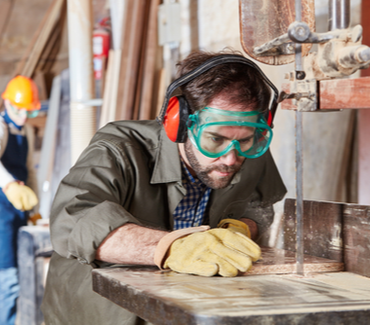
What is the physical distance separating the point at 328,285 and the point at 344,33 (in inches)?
29.5

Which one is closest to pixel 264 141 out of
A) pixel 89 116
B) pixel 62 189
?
pixel 62 189

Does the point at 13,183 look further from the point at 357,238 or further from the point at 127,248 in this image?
the point at 357,238

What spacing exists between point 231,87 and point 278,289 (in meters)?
0.87

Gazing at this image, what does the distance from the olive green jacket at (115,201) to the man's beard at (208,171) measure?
6 centimetres

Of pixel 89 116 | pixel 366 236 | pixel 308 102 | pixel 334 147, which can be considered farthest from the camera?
pixel 89 116

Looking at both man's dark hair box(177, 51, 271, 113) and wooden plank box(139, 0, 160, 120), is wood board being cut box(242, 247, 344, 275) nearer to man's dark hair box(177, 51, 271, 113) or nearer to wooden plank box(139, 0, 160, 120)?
man's dark hair box(177, 51, 271, 113)

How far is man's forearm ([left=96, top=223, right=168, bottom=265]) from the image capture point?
149 centimetres

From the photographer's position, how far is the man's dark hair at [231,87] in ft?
5.81

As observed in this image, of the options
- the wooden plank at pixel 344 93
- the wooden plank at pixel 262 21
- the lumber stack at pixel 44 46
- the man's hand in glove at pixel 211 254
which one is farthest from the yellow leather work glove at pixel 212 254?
the lumber stack at pixel 44 46

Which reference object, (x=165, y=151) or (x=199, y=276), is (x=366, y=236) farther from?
(x=165, y=151)

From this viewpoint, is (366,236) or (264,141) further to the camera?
(264,141)

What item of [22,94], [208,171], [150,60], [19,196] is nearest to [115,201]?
[208,171]

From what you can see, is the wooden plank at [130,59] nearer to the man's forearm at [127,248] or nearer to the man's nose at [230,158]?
the man's nose at [230,158]

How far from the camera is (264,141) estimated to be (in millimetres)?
1854
